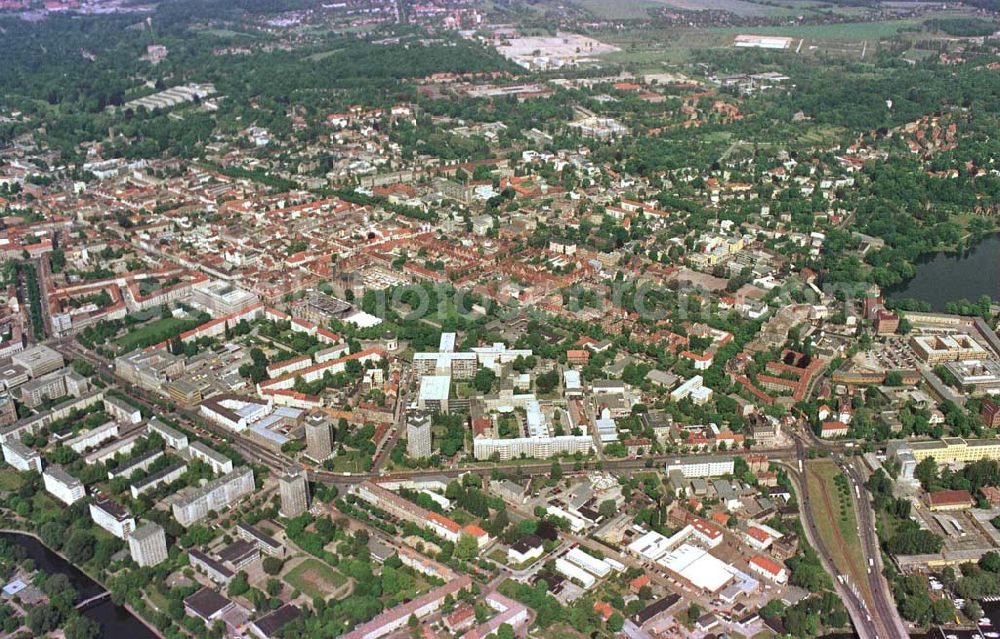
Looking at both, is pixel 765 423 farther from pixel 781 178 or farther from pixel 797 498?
pixel 781 178

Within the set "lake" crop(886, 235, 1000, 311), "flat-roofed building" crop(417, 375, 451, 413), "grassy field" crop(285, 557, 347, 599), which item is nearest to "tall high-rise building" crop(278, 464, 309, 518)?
"grassy field" crop(285, 557, 347, 599)

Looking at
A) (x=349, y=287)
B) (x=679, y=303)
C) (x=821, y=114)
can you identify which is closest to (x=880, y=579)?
(x=679, y=303)

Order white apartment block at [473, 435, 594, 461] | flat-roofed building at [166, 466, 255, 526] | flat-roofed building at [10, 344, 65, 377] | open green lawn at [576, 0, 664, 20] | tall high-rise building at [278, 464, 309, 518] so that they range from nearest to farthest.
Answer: tall high-rise building at [278, 464, 309, 518] → flat-roofed building at [166, 466, 255, 526] → white apartment block at [473, 435, 594, 461] → flat-roofed building at [10, 344, 65, 377] → open green lawn at [576, 0, 664, 20]

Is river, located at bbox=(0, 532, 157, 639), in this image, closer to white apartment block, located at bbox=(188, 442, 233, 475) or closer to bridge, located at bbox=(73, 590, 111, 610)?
bridge, located at bbox=(73, 590, 111, 610)

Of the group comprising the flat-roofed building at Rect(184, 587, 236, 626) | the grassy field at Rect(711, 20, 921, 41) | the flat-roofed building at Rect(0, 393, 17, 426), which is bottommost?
the flat-roofed building at Rect(184, 587, 236, 626)

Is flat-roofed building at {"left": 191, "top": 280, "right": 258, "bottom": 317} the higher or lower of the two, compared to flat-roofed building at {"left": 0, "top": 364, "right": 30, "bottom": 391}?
higher

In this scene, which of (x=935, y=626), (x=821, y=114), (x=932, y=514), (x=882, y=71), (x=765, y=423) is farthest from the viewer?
(x=882, y=71)

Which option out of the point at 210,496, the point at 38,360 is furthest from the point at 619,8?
the point at 210,496

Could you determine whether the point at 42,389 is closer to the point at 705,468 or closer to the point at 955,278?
the point at 705,468
